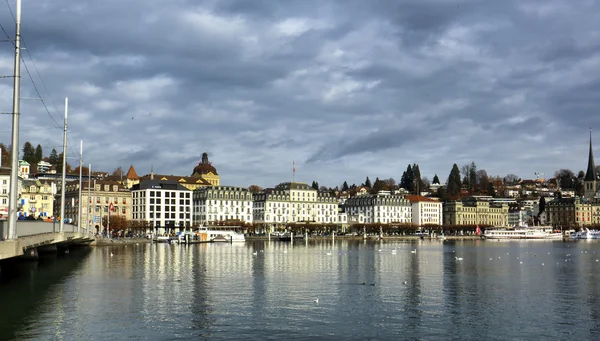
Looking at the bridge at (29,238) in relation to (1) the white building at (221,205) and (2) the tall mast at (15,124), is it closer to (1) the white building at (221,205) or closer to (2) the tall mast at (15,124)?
(2) the tall mast at (15,124)

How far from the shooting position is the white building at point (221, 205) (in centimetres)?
17175

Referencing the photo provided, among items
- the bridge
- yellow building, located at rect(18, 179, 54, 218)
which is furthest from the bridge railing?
yellow building, located at rect(18, 179, 54, 218)

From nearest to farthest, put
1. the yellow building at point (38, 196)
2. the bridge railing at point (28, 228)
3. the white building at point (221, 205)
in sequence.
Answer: the bridge railing at point (28, 228) → the yellow building at point (38, 196) → the white building at point (221, 205)

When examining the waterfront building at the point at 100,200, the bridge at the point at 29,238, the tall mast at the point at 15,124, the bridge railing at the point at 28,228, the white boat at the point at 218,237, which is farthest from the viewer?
the waterfront building at the point at 100,200

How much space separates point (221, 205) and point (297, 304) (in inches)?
5613

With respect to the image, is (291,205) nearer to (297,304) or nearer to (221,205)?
(221,205)

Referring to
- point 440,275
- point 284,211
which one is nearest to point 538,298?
point 440,275

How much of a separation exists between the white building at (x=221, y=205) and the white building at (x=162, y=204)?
5129 mm

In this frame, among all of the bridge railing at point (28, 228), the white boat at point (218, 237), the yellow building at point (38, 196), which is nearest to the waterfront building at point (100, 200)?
the yellow building at point (38, 196)

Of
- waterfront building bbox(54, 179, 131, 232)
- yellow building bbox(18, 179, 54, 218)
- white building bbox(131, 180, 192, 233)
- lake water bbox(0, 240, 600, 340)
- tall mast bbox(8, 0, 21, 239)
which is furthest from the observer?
white building bbox(131, 180, 192, 233)

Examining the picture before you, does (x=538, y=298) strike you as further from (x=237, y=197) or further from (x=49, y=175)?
(x=49, y=175)

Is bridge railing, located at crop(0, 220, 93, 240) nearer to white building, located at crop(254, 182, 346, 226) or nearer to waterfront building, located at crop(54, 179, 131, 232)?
waterfront building, located at crop(54, 179, 131, 232)

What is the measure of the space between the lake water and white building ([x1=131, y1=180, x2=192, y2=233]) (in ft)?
344

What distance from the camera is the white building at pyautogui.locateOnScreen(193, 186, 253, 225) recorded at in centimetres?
17175
